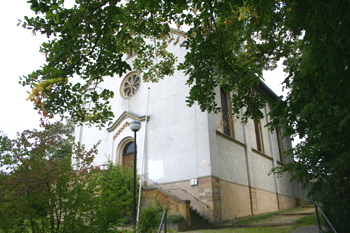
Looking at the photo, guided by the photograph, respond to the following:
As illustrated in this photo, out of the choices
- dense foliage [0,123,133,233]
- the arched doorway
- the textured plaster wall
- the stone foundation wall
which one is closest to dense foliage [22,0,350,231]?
dense foliage [0,123,133,233]

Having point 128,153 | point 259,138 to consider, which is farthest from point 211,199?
point 259,138

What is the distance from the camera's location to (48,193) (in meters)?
5.38

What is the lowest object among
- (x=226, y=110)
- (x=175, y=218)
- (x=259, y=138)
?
(x=175, y=218)

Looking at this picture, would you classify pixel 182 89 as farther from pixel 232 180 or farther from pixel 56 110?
pixel 56 110

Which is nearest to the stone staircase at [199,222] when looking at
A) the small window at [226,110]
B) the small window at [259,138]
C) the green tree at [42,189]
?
the small window at [226,110]

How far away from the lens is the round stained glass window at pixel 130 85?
19.6 meters

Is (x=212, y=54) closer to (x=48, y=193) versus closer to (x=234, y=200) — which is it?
(x=48, y=193)

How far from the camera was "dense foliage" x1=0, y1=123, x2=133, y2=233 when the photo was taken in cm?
508

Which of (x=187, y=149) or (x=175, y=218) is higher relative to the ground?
(x=187, y=149)

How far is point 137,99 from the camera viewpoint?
18984 mm

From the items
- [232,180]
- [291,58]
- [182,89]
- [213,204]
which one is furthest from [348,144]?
[182,89]

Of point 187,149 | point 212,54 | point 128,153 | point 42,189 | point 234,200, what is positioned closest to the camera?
point 42,189

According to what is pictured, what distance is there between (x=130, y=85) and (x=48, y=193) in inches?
592

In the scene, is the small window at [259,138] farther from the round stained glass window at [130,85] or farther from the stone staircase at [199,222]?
the stone staircase at [199,222]
